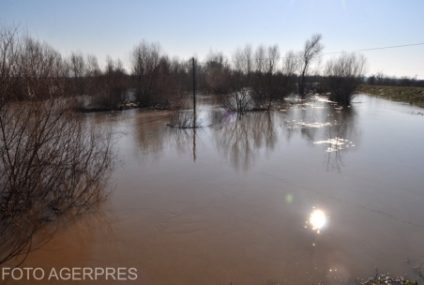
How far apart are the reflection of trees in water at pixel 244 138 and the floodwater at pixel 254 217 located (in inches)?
5.7

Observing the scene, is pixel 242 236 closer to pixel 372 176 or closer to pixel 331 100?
pixel 372 176

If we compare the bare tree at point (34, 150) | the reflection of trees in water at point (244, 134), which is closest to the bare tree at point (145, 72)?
the reflection of trees in water at point (244, 134)

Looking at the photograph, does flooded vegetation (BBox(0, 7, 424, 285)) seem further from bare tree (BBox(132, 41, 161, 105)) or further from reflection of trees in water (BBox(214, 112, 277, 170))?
bare tree (BBox(132, 41, 161, 105))

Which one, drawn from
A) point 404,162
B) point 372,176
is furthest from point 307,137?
point 372,176

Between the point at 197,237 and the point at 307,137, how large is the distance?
10017 mm

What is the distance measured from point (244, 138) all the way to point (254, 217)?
7.91m

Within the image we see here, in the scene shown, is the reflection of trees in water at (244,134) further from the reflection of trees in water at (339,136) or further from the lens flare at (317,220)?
the lens flare at (317,220)

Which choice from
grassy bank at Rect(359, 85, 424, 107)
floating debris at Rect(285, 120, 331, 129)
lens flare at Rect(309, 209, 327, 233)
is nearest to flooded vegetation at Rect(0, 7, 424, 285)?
lens flare at Rect(309, 209, 327, 233)

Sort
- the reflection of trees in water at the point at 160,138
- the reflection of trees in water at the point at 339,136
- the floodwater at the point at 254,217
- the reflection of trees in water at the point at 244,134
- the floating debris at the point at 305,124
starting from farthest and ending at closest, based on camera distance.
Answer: the floating debris at the point at 305,124 < the reflection of trees in water at the point at 160,138 < the reflection of trees in water at the point at 244,134 < the reflection of trees in water at the point at 339,136 < the floodwater at the point at 254,217

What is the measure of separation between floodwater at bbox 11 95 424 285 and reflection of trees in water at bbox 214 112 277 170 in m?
0.15

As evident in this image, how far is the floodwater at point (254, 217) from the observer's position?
4.37 m

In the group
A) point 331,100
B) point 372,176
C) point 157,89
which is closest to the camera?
point 372,176

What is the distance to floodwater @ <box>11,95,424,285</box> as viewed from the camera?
437 cm

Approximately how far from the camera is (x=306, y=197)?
6820 mm
